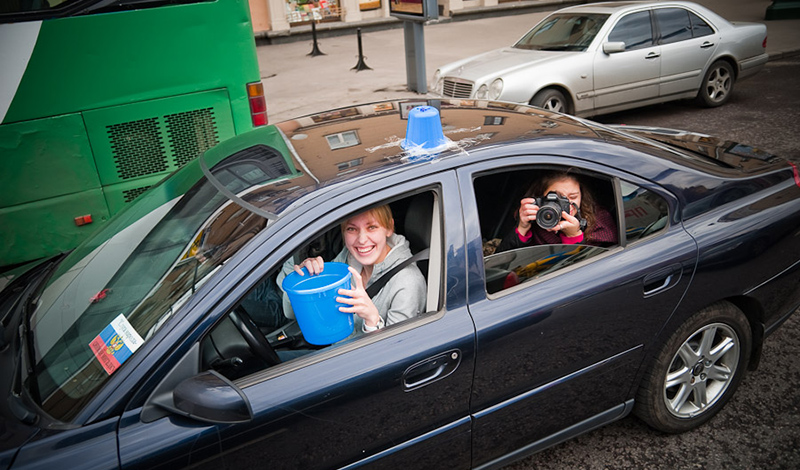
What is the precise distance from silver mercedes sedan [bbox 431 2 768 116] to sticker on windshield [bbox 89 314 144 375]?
6.08 meters

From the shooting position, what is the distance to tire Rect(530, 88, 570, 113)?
25.2 ft

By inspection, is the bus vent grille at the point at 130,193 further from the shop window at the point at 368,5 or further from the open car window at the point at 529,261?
the shop window at the point at 368,5

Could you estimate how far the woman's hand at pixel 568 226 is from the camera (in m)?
2.62

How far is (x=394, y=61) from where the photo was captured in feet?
47.2

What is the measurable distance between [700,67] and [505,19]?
12.7 metres

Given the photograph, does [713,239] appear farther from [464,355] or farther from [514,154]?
[464,355]

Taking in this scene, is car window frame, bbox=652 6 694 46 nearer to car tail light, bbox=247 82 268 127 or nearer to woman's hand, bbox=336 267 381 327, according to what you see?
car tail light, bbox=247 82 268 127

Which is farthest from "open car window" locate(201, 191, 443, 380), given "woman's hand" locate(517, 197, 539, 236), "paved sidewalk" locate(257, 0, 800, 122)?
"paved sidewalk" locate(257, 0, 800, 122)

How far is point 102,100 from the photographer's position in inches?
180

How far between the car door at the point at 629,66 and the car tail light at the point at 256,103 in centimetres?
465

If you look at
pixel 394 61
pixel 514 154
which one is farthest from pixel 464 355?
pixel 394 61

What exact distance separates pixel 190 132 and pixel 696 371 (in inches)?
154

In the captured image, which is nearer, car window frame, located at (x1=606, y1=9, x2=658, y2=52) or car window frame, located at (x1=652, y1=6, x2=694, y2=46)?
car window frame, located at (x1=606, y1=9, x2=658, y2=52)

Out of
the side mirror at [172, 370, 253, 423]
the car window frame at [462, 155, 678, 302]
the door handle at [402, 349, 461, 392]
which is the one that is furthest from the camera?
the car window frame at [462, 155, 678, 302]
